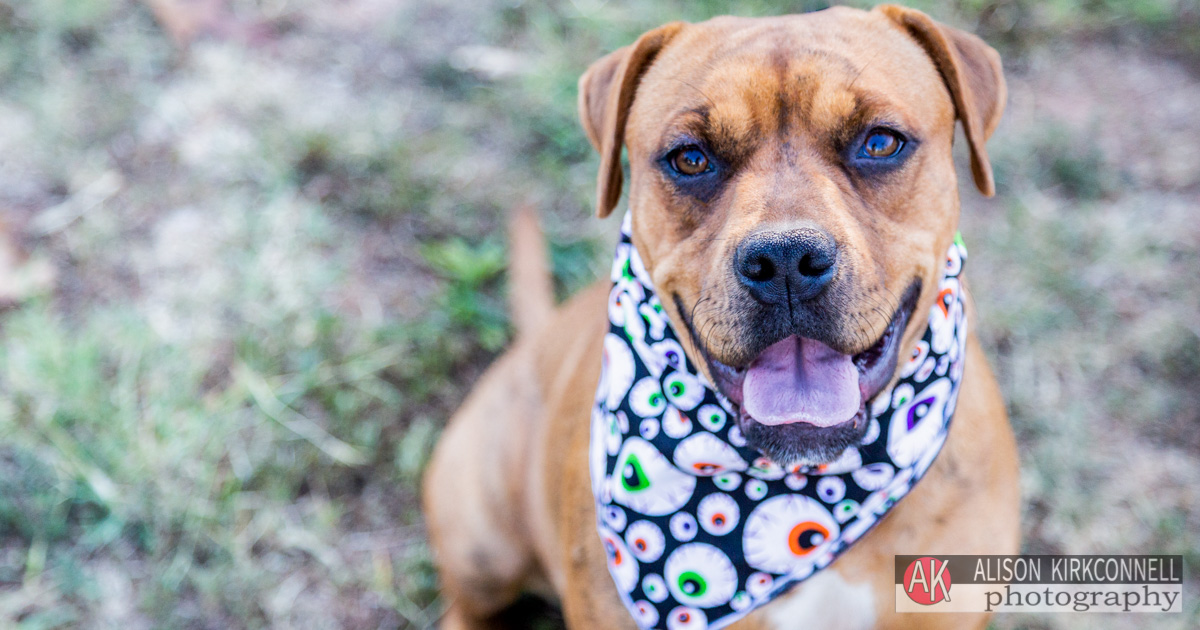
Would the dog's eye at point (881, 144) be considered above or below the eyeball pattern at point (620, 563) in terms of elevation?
above

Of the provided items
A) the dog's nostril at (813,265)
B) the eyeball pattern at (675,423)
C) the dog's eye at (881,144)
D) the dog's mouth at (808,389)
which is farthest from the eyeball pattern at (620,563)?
the dog's eye at (881,144)

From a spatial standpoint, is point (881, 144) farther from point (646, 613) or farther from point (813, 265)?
point (646, 613)

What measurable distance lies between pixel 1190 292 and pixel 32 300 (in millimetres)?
5545

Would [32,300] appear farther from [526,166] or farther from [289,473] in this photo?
[526,166]

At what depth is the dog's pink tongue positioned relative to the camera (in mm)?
2193

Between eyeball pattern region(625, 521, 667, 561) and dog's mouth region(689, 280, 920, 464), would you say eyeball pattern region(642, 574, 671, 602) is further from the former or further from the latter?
dog's mouth region(689, 280, 920, 464)

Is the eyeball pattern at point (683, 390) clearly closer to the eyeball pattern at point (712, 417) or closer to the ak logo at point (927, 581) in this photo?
the eyeball pattern at point (712, 417)

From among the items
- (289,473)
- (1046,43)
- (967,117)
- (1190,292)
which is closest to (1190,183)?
(1190,292)

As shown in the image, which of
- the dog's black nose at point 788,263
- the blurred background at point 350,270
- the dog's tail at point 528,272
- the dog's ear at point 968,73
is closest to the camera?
the dog's black nose at point 788,263

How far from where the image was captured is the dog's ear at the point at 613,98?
8.45ft

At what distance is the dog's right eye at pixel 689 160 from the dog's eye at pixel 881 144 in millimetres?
410

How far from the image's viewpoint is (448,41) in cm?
554

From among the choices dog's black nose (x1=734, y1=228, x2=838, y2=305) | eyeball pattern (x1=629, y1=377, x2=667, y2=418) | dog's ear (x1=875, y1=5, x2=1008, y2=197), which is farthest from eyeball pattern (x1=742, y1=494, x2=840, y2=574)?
dog's ear (x1=875, y1=5, x2=1008, y2=197)

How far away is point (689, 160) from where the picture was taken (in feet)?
7.84
